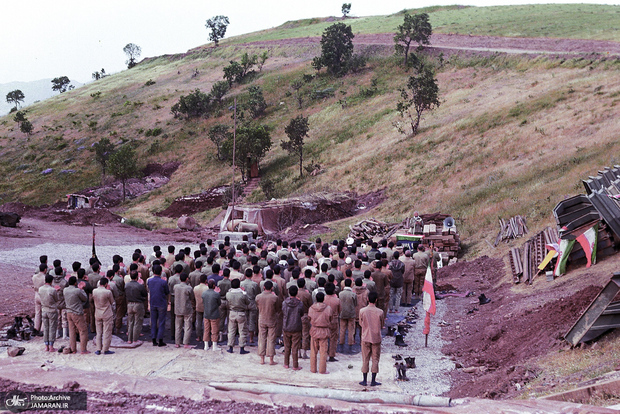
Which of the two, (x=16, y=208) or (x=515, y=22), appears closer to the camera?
(x=16, y=208)

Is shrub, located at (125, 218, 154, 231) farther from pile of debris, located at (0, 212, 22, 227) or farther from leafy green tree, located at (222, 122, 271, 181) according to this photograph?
leafy green tree, located at (222, 122, 271, 181)

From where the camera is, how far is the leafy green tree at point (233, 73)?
7625cm

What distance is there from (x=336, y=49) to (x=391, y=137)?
28104mm

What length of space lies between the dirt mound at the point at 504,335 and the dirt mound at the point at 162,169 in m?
45.4

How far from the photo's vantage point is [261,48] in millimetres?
93938

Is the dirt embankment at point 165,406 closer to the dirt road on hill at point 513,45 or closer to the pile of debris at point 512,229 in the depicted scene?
the pile of debris at point 512,229

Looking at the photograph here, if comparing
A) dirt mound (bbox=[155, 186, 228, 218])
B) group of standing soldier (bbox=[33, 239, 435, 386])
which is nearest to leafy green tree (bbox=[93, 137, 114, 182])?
dirt mound (bbox=[155, 186, 228, 218])

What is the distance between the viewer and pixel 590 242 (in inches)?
568

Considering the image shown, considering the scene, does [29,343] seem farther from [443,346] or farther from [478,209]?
[478,209]

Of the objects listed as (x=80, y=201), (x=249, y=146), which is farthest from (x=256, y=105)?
(x=80, y=201)

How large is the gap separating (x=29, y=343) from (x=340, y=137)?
38.7 meters

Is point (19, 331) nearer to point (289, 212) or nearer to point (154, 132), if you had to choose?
point (289, 212)

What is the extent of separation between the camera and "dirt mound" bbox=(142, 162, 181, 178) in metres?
57.0

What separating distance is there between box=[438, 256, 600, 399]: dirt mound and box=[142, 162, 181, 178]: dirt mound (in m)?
45.4
